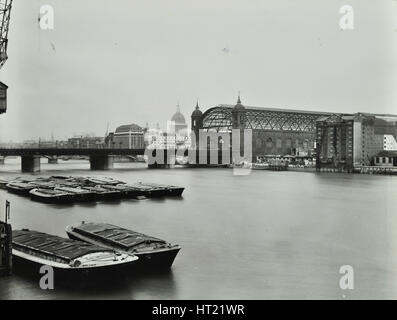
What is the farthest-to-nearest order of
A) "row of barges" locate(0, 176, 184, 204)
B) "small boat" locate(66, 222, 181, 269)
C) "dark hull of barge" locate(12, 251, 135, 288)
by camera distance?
"row of barges" locate(0, 176, 184, 204) → "small boat" locate(66, 222, 181, 269) → "dark hull of barge" locate(12, 251, 135, 288)

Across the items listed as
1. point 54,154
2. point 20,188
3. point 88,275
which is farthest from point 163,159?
point 88,275

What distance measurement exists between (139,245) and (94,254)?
185 centimetres

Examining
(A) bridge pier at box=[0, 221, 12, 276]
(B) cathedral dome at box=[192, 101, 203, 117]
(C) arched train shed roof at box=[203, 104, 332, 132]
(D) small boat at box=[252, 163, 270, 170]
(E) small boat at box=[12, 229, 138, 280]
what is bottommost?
(D) small boat at box=[252, 163, 270, 170]

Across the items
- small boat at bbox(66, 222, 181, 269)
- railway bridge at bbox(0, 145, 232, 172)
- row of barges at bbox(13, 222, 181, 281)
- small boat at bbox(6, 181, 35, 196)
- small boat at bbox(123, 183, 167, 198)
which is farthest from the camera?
railway bridge at bbox(0, 145, 232, 172)

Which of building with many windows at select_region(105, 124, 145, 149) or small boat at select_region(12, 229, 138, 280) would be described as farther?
building with many windows at select_region(105, 124, 145, 149)

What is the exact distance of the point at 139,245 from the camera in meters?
15.2

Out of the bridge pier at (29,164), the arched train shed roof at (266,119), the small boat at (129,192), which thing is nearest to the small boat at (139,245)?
the small boat at (129,192)

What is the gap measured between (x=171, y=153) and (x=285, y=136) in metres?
28.7

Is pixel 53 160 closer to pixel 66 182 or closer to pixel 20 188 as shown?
pixel 66 182

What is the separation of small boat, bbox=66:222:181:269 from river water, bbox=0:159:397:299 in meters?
0.53

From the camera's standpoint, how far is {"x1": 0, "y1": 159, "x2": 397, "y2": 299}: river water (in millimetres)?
13336

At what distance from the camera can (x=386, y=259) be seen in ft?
56.9

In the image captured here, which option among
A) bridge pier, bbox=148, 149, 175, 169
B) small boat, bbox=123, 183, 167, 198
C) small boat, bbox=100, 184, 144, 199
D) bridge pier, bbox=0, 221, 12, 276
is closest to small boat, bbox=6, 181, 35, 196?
small boat, bbox=100, 184, 144, 199

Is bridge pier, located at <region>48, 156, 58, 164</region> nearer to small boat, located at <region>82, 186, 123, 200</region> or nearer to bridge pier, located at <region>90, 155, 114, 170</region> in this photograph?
bridge pier, located at <region>90, 155, 114, 170</region>
